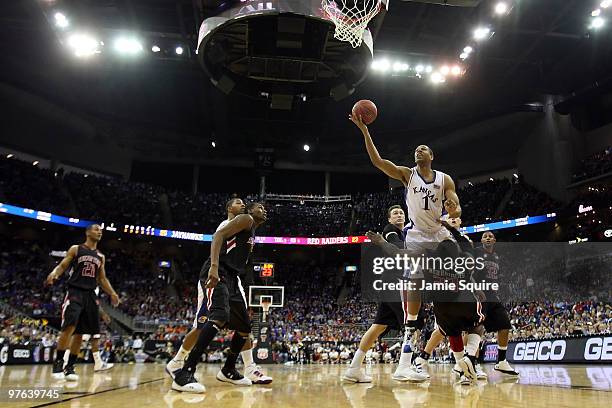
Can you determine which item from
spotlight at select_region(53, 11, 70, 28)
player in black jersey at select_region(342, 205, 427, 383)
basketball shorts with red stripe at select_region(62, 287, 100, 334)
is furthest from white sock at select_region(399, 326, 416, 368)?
spotlight at select_region(53, 11, 70, 28)

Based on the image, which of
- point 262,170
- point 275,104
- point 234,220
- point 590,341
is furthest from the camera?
point 262,170

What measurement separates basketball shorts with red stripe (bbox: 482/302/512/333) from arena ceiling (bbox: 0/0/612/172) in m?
5.34

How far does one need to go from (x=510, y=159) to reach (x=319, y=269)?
492 inches

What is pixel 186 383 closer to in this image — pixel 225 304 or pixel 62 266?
pixel 225 304

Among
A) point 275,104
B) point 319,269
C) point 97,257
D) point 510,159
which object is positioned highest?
point 510,159

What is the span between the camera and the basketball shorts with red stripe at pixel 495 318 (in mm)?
5738

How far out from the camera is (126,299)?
23.3m

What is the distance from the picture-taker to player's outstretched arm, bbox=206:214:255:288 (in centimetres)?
405

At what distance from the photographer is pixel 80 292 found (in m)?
6.01

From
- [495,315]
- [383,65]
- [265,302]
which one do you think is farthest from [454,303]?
[383,65]

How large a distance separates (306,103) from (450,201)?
778 inches

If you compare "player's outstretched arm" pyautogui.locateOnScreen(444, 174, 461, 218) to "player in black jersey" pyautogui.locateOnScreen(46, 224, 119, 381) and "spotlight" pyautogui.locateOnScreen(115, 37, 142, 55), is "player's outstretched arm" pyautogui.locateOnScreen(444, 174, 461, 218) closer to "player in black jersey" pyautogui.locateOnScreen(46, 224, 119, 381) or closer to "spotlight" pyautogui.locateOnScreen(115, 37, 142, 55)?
"player in black jersey" pyautogui.locateOnScreen(46, 224, 119, 381)

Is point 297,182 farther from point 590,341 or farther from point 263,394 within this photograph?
point 263,394

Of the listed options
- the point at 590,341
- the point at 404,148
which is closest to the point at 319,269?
the point at 404,148
